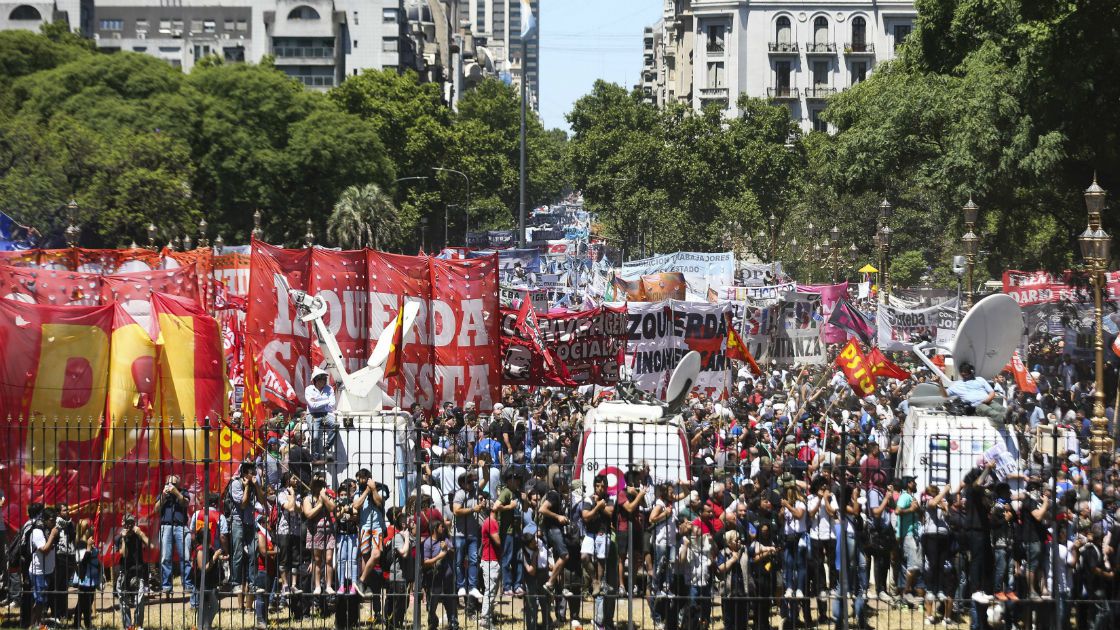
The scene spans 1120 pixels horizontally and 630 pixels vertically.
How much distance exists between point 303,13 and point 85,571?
84.4 meters

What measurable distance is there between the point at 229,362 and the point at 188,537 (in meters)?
8.59

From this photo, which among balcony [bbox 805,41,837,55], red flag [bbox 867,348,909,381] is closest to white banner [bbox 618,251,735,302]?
red flag [bbox 867,348,909,381]

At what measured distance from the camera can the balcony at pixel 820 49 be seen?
101m

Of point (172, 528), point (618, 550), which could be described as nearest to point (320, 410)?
point (172, 528)

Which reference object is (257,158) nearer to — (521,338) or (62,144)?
(62,144)

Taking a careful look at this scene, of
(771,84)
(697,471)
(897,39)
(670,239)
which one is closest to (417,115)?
(670,239)

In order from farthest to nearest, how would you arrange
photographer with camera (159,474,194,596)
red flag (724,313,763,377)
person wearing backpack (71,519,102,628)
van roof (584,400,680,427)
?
red flag (724,313,763,377) < van roof (584,400,680,427) < photographer with camera (159,474,194,596) < person wearing backpack (71,519,102,628)

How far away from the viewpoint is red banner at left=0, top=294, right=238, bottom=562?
13.6 m

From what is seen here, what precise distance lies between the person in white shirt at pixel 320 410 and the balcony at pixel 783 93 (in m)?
84.1

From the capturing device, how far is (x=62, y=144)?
49000mm

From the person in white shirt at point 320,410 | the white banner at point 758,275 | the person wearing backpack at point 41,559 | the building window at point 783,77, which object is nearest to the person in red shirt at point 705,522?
the person in white shirt at point 320,410

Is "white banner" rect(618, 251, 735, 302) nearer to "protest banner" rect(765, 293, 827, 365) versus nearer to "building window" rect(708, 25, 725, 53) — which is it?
"protest banner" rect(765, 293, 827, 365)

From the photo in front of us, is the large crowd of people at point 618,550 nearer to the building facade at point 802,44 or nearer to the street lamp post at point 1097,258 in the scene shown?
the street lamp post at point 1097,258

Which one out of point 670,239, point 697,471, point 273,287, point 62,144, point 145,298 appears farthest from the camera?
point 670,239
